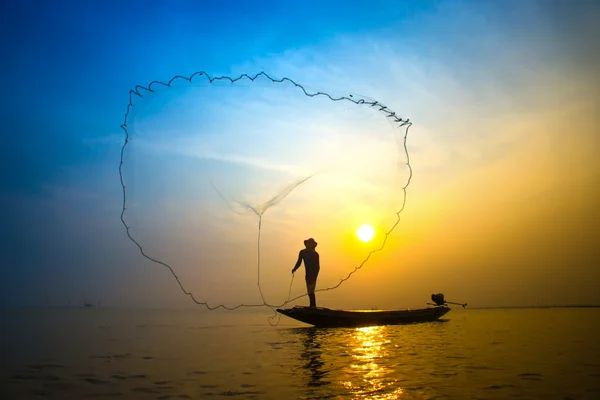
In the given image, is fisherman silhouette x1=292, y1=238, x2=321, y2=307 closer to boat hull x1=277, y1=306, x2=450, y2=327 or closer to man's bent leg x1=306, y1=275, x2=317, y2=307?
man's bent leg x1=306, y1=275, x2=317, y2=307

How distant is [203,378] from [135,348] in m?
8.92

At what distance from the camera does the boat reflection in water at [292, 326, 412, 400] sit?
898 cm

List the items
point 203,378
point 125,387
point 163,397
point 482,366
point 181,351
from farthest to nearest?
point 181,351 < point 482,366 < point 203,378 < point 125,387 < point 163,397

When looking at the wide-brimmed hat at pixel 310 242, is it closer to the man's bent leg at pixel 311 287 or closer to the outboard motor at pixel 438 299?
the man's bent leg at pixel 311 287

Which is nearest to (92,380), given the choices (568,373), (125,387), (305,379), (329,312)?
(125,387)

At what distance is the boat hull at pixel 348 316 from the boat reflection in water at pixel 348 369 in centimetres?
384

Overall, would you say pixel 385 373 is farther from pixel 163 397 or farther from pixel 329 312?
pixel 329 312

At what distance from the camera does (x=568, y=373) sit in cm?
1166

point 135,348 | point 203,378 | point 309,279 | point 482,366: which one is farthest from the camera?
point 309,279

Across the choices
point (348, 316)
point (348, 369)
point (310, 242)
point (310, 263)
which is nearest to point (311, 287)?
point (310, 263)

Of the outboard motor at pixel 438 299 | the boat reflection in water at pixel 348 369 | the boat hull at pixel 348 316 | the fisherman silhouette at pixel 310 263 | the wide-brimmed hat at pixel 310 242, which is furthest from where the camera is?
the outboard motor at pixel 438 299

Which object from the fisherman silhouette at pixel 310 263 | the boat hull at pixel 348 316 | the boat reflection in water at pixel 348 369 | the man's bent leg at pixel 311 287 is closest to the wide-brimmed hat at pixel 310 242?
the fisherman silhouette at pixel 310 263

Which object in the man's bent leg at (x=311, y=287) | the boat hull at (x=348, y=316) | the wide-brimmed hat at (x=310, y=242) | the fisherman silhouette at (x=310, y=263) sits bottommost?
the boat hull at (x=348, y=316)

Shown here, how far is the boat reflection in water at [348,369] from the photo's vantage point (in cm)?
898
